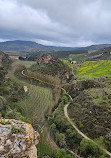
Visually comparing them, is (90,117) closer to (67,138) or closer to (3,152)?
(67,138)

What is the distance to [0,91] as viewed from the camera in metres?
26.2

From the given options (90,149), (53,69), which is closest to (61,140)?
(90,149)

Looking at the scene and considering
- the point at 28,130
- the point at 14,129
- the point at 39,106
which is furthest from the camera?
the point at 39,106

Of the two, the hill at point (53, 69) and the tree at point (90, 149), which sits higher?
the hill at point (53, 69)

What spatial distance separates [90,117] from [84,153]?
8075 mm

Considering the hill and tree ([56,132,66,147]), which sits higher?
the hill

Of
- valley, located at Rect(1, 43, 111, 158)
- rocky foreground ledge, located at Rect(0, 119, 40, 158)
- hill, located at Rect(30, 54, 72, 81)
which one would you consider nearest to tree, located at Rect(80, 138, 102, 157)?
valley, located at Rect(1, 43, 111, 158)

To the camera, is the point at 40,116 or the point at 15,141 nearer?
the point at 15,141

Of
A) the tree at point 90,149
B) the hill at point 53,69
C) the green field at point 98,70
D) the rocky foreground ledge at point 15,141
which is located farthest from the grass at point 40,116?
the green field at point 98,70

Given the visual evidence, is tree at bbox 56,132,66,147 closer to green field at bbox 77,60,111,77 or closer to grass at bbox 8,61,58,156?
grass at bbox 8,61,58,156

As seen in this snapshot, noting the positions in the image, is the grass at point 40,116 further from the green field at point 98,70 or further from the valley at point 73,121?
the green field at point 98,70

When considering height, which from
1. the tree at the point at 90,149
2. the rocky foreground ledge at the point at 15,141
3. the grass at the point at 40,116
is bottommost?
the tree at the point at 90,149

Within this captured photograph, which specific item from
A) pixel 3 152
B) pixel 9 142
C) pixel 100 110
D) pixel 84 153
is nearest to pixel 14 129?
pixel 9 142

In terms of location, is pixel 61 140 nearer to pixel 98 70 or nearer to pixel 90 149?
pixel 90 149
